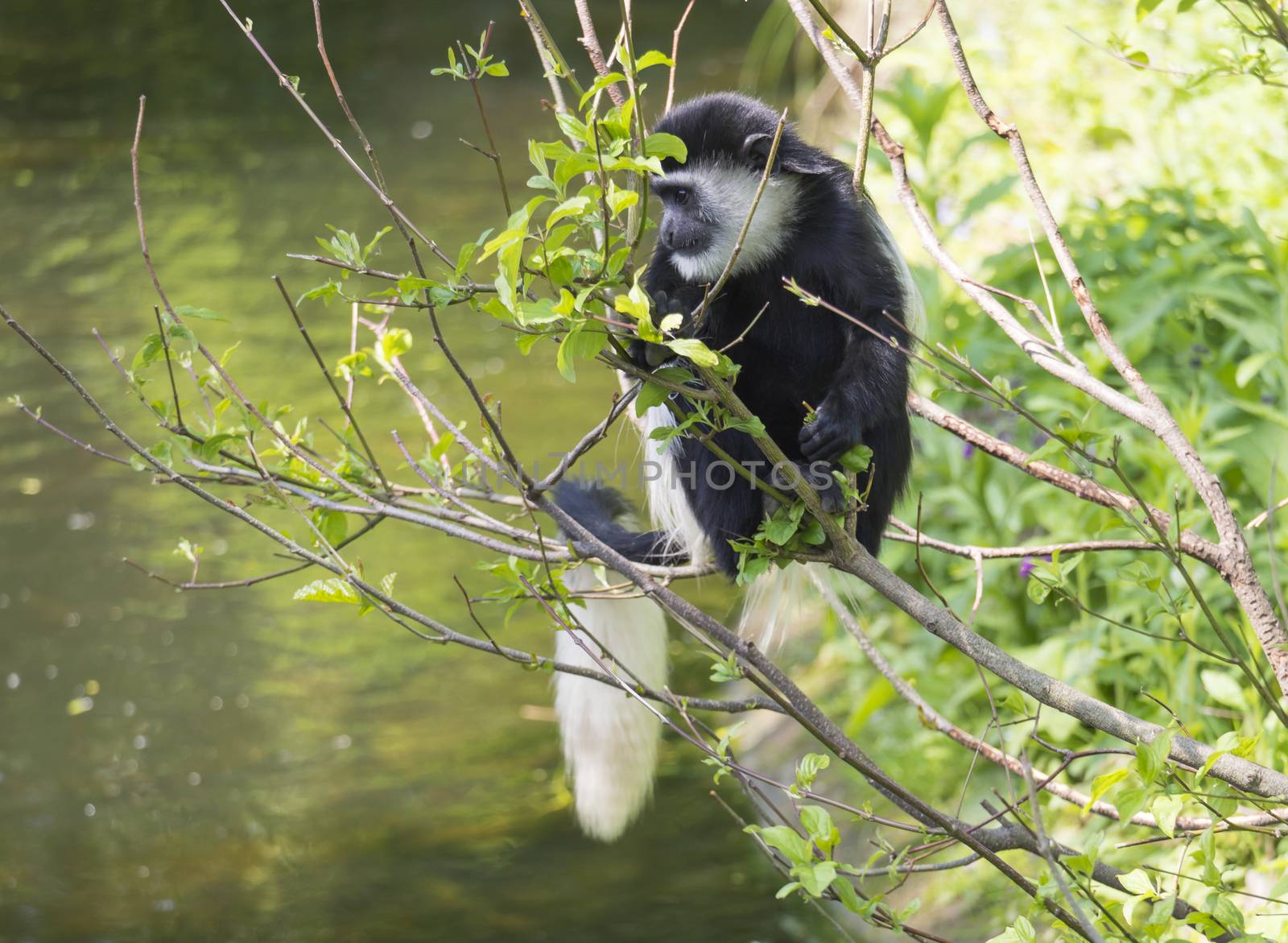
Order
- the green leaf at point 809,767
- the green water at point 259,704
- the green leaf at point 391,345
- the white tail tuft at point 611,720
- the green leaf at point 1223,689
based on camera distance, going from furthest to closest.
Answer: the green water at point 259,704 < the green leaf at point 1223,689 < the white tail tuft at point 611,720 < the green leaf at point 391,345 < the green leaf at point 809,767

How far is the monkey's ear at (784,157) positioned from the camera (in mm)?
2266

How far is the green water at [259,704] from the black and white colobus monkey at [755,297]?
2.87 ft

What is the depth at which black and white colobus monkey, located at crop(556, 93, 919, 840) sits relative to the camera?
2.27 metres

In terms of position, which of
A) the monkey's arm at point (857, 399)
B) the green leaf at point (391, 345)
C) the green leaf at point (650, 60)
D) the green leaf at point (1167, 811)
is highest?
the green leaf at point (650, 60)

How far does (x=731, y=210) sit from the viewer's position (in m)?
2.30

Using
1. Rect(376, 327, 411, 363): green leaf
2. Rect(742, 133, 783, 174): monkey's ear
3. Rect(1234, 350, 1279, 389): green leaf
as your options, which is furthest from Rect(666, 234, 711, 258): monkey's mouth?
Rect(1234, 350, 1279, 389): green leaf

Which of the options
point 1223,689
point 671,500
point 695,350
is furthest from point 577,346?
point 1223,689

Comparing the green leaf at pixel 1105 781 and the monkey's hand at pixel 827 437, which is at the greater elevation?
the green leaf at pixel 1105 781

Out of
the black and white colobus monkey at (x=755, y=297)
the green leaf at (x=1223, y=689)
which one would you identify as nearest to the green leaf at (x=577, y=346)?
the black and white colobus monkey at (x=755, y=297)

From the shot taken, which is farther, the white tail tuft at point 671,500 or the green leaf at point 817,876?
the white tail tuft at point 671,500

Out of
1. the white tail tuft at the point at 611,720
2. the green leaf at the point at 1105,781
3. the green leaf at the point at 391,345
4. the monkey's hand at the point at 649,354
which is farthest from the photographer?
the white tail tuft at the point at 611,720

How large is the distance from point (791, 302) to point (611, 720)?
0.84m

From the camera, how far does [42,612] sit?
15.1 ft

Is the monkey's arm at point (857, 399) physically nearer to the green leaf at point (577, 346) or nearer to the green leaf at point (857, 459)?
the green leaf at point (857, 459)
